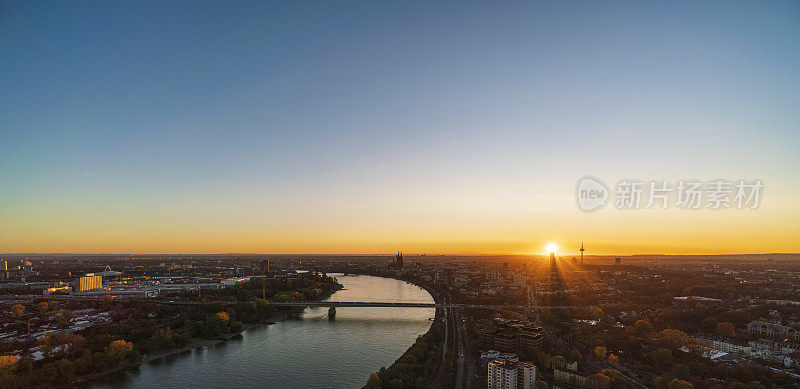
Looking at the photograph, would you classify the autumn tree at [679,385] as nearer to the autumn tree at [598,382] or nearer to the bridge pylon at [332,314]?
the autumn tree at [598,382]

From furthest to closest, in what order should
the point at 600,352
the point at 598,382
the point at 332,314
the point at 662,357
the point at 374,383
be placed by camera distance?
the point at 332,314, the point at 600,352, the point at 662,357, the point at 598,382, the point at 374,383

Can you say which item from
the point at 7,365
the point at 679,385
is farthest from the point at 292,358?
the point at 679,385

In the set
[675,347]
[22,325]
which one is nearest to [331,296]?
[22,325]

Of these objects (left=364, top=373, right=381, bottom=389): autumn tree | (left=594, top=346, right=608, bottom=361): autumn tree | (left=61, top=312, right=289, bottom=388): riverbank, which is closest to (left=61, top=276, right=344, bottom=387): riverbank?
(left=61, top=312, right=289, bottom=388): riverbank

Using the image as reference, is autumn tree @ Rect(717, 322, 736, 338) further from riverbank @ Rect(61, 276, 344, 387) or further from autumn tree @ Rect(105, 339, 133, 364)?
autumn tree @ Rect(105, 339, 133, 364)

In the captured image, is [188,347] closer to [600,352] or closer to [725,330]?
[600,352]

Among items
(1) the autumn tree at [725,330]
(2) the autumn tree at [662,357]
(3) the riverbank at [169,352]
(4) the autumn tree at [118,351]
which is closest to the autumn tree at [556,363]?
(2) the autumn tree at [662,357]
